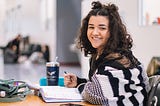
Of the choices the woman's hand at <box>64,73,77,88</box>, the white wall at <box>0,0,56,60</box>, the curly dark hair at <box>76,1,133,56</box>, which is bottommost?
the woman's hand at <box>64,73,77,88</box>

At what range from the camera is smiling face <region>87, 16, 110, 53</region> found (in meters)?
1.66

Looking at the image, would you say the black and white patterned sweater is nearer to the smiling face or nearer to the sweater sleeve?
the sweater sleeve

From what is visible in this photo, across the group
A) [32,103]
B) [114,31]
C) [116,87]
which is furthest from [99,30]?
[32,103]

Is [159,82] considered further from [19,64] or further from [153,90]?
[19,64]

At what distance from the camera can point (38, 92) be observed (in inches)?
68.4

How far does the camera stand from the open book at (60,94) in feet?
5.20

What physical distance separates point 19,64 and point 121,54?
957 centimetres

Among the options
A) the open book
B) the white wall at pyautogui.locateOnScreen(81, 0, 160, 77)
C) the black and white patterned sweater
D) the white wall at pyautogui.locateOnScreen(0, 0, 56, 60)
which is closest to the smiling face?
the black and white patterned sweater

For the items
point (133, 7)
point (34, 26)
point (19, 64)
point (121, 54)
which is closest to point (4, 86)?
point (121, 54)

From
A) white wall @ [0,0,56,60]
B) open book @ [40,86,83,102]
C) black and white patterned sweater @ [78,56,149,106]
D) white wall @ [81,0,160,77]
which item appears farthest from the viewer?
white wall @ [0,0,56,60]

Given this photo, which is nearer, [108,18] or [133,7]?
[108,18]

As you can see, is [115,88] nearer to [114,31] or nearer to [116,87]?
[116,87]

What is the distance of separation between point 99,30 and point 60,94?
402mm

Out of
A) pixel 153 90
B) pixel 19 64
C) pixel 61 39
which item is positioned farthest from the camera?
pixel 19 64
